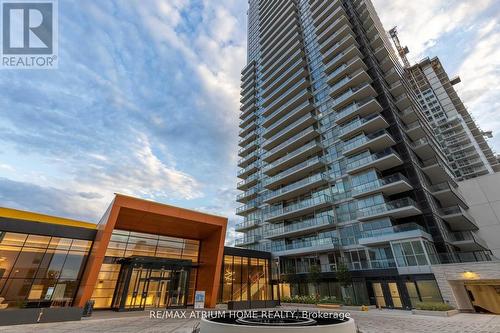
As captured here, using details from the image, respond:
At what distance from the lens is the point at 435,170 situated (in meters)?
36.4

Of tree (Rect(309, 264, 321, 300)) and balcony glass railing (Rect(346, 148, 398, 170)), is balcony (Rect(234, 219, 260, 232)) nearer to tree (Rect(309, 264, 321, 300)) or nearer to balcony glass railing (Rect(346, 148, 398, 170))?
tree (Rect(309, 264, 321, 300))

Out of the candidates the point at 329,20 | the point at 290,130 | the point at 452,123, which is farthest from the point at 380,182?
the point at 452,123

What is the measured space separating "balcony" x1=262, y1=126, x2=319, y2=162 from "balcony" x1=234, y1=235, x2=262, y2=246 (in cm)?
1634

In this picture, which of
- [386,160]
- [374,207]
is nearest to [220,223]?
[374,207]

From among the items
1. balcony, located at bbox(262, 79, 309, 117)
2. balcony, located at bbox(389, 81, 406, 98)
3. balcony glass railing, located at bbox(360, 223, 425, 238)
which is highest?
balcony, located at bbox(262, 79, 309, 117)

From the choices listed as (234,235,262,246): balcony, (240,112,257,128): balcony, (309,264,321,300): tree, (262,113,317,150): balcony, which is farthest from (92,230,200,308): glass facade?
(240,112,257,128): balcony

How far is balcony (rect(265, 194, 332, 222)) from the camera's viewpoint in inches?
1449

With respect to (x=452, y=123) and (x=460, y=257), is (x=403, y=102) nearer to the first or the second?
(x=460, y=257)

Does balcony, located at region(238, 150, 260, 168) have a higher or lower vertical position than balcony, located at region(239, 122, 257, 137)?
lower

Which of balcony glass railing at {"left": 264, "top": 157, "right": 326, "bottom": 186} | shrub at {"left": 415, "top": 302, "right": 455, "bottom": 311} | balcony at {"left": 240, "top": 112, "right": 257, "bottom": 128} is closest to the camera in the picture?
shrub at {"left": 415, "top": 302, "right": 455, "bottom": 311}

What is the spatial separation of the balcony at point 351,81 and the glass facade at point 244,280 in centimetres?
3114

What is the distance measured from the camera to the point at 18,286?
18875 millimetres

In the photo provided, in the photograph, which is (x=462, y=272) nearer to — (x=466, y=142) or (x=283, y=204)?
(x=283, y=204)

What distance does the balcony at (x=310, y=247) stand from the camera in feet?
108
